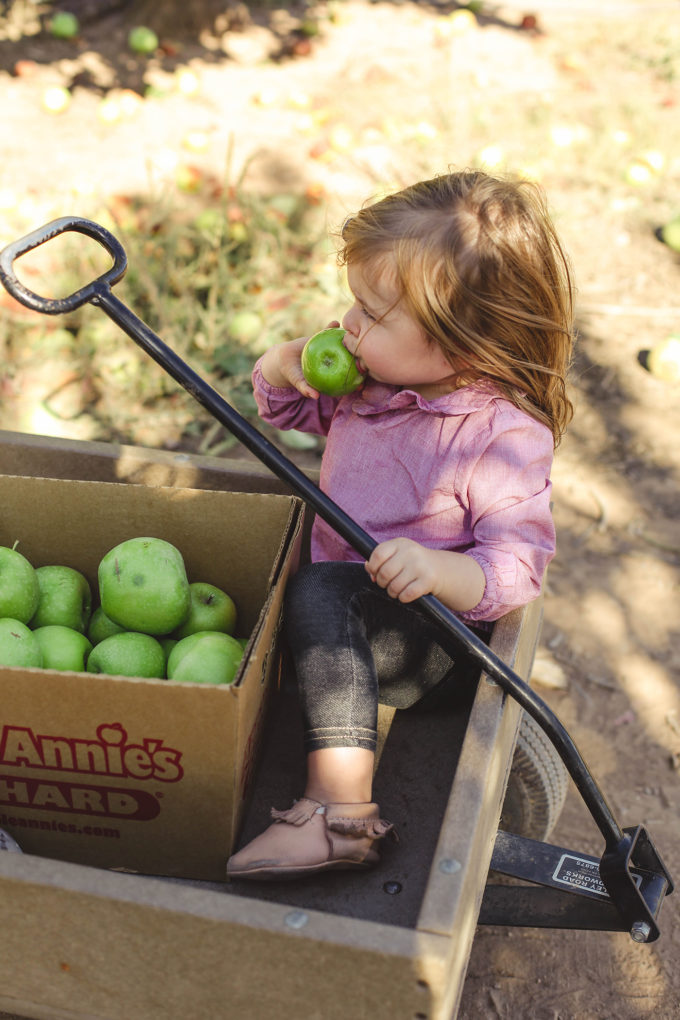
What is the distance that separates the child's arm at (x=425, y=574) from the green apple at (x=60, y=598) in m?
0.69

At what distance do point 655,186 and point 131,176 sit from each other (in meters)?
3.22

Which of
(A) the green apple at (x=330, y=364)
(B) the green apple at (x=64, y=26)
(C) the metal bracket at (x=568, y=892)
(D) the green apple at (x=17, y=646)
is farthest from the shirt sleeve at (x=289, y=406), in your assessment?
(B) the green apple at (x=64, y=26)

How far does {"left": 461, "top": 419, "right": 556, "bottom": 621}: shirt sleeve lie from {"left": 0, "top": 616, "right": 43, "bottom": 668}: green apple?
803mm

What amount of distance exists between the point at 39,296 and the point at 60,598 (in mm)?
630

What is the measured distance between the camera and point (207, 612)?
1901 millimetres

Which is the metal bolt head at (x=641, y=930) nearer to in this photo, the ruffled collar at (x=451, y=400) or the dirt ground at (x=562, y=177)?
the dirt ground at (x=562, y=177)

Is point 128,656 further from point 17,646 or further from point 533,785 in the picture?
point 533,785

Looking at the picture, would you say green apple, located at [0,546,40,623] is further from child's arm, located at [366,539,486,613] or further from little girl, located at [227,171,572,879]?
child's arm, located at [366,539,486,613]

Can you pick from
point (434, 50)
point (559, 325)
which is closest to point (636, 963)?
point (559, 325)

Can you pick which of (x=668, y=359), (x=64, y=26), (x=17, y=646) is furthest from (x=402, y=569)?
(x=64, y=26)

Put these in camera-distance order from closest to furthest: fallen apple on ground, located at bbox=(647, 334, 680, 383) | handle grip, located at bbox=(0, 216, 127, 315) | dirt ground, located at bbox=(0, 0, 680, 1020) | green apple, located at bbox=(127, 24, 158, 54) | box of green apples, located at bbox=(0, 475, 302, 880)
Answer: box of green apples, located at bbox=(0, 475, 302, 880), handle grip, located at bbox=(0, 216, 127, 315), dirt ground, located at bbox=(0, 0, 680, 1020), fallen apple on ground, located at bbox=(647, 334, 680, 383), green apple, located at bbox=(127, 24, 158, 54)

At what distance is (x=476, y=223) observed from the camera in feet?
5.70

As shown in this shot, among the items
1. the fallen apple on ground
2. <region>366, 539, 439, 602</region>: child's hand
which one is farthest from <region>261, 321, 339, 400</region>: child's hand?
the fallen apple on ground

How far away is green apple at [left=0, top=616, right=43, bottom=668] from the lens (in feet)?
5.36
